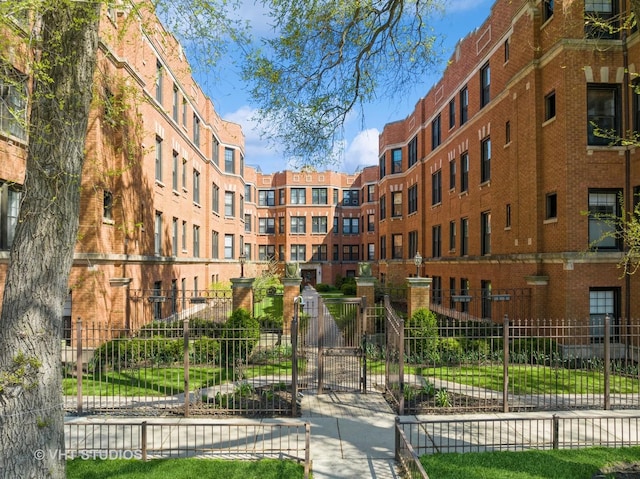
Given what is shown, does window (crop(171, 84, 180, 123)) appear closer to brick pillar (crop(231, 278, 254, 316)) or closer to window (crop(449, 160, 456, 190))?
brick pillar (crop(231, 278, 254, 316))

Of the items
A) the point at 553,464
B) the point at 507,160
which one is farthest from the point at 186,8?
the point at 507,160

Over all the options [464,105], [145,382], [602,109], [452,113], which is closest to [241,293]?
[145,382]

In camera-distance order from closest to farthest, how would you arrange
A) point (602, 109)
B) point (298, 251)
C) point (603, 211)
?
1. point (603, 211)
2. point (602, 109)
3. point (298, 251)

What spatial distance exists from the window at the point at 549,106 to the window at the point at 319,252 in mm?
37767

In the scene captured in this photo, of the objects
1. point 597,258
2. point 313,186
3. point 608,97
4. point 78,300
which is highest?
point 313,186

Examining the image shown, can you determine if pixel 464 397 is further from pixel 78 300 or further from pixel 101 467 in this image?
pixel 78 300

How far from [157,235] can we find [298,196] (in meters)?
32.6

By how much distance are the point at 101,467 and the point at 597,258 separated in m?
14.2

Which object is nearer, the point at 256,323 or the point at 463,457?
the point at 463,457

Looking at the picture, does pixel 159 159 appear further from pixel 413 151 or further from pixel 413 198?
pixel 413 151

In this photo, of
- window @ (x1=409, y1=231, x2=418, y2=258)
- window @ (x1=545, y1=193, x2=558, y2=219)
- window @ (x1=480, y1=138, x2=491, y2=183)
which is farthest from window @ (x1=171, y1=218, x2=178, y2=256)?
window @ (x1=409, y1=231, x2=418, y2=258)

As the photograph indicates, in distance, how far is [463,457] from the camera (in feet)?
22.7

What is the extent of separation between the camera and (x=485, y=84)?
20328 millimetres

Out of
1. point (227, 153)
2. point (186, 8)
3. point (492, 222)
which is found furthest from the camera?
point (227, 153)
